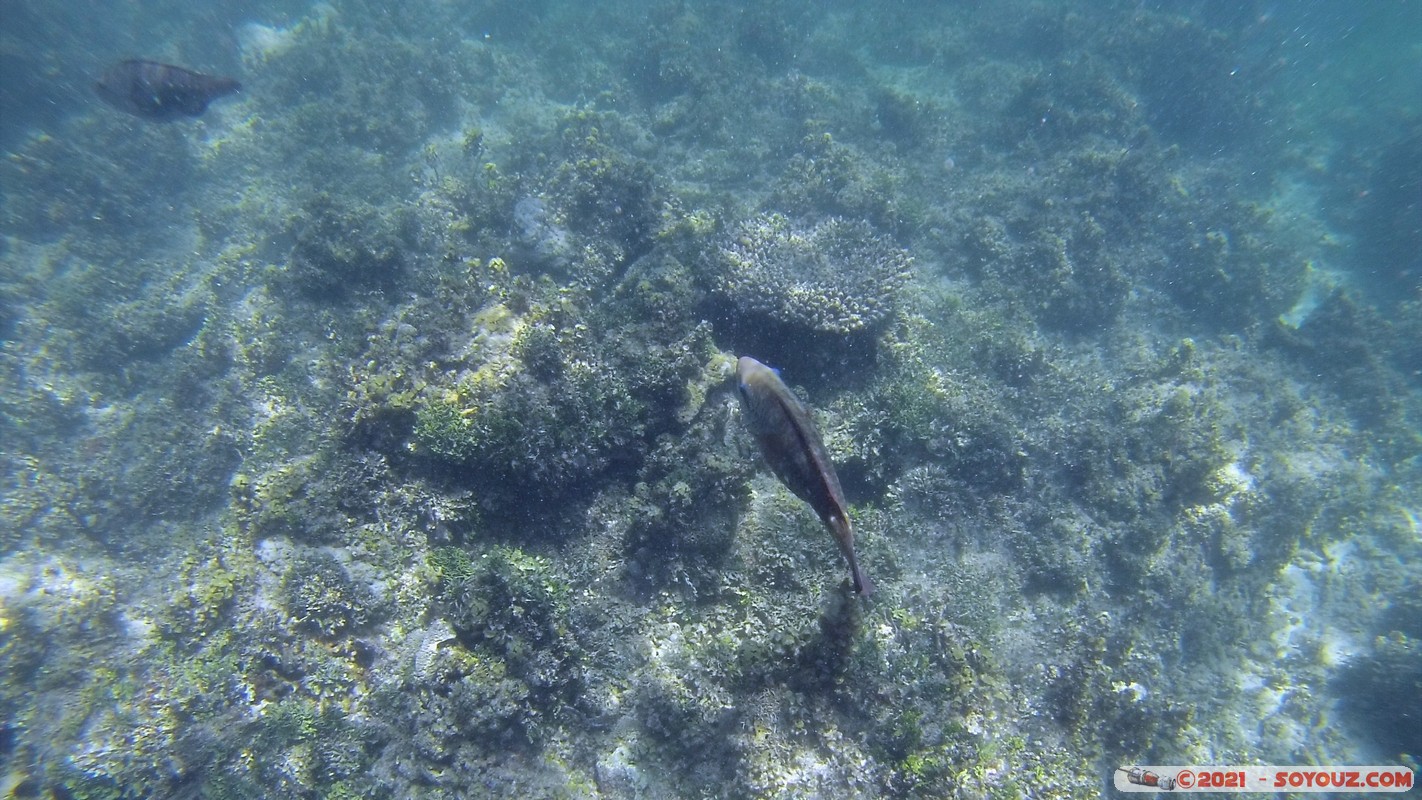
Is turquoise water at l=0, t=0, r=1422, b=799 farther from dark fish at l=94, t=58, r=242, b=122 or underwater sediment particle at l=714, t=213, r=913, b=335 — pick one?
dark fish at l=94, t=58, r=242, b=122

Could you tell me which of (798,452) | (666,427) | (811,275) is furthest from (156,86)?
(798,452)

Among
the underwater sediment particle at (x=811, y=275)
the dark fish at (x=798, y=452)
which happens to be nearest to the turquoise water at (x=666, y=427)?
the underwater sediment particle at (x=811, y=275)

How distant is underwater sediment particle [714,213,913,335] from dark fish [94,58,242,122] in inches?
264

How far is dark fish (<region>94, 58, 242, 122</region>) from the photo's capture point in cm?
676

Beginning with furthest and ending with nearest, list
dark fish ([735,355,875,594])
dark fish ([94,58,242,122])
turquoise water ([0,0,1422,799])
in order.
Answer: dark fish ([94,58,242,122]) → turquoise water ([0,0,1422,799]) → dark fish ([735,355,875,594])

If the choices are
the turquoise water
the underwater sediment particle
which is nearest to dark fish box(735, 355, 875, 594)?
the turquoise water

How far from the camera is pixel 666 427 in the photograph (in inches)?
231

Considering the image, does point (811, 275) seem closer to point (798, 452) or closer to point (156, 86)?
point (798, 452)

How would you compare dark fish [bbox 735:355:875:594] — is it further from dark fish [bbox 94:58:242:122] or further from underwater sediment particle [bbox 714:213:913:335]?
dark fish [bbox 94:58:242:122]

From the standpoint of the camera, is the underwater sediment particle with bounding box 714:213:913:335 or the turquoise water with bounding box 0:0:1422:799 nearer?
the turquoise water with bounding box 0:0:1422:799

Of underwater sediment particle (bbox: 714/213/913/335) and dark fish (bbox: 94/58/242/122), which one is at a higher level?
dark fish (bbox: 94/58/242/122)

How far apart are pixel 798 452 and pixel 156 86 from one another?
951cm

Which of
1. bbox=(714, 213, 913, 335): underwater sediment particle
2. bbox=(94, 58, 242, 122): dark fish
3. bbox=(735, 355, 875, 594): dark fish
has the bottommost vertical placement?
bbox=(735, 355, 875, 594): dark fish

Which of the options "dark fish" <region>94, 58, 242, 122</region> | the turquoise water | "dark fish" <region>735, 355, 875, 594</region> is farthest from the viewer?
"dark fish" <region>94, 58, 242, 122</region>
